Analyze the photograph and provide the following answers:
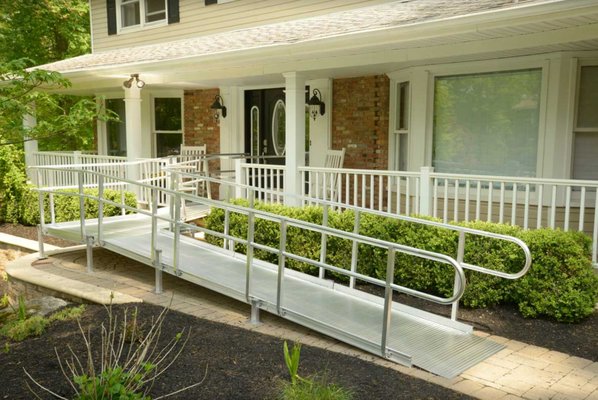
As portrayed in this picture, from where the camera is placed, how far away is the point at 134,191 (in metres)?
11.2

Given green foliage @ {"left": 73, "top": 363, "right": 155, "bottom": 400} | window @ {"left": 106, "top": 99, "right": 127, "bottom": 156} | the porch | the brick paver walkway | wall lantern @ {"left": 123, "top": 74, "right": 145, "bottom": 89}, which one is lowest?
the brick paver walkway

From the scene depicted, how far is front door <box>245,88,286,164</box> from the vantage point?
11836mm

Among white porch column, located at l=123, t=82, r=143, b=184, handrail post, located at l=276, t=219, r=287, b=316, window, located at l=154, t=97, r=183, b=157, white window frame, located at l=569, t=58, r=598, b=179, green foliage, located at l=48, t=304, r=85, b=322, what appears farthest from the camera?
window, located at l=154, t=97, r=183, b=157

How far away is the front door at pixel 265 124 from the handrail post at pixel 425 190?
5166mm

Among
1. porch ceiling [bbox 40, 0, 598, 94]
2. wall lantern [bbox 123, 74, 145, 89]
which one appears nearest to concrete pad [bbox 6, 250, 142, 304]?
porch ceiling [bbox 40, 0, 598, 94]

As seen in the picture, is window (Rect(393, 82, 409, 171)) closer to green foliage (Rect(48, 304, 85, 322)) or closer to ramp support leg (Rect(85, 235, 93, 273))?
ramp support leg (Rect(85, 235, 93, 273))

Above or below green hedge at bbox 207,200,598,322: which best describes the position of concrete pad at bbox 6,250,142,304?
below

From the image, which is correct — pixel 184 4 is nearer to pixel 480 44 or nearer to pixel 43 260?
pixel 43 260

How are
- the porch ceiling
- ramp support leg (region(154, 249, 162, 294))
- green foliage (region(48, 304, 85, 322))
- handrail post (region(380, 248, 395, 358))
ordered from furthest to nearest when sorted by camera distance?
ramp support leg (region(154, 249, 162, 294)) < the porch ceiling < green foliage (region(48, 304, 85, 322)) < handrail post (region(380, 248, 395, 358))

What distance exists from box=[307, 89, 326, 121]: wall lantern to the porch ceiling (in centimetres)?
79

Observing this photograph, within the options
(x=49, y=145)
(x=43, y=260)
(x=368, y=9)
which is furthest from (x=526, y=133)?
(x=49, y=145)

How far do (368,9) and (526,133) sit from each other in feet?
11.2

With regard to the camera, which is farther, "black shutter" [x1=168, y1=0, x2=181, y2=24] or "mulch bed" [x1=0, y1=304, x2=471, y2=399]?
"black shutter" [x1=168, y1=0, x2=181, y2=24]

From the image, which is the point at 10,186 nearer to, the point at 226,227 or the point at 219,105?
the point at 219,105
